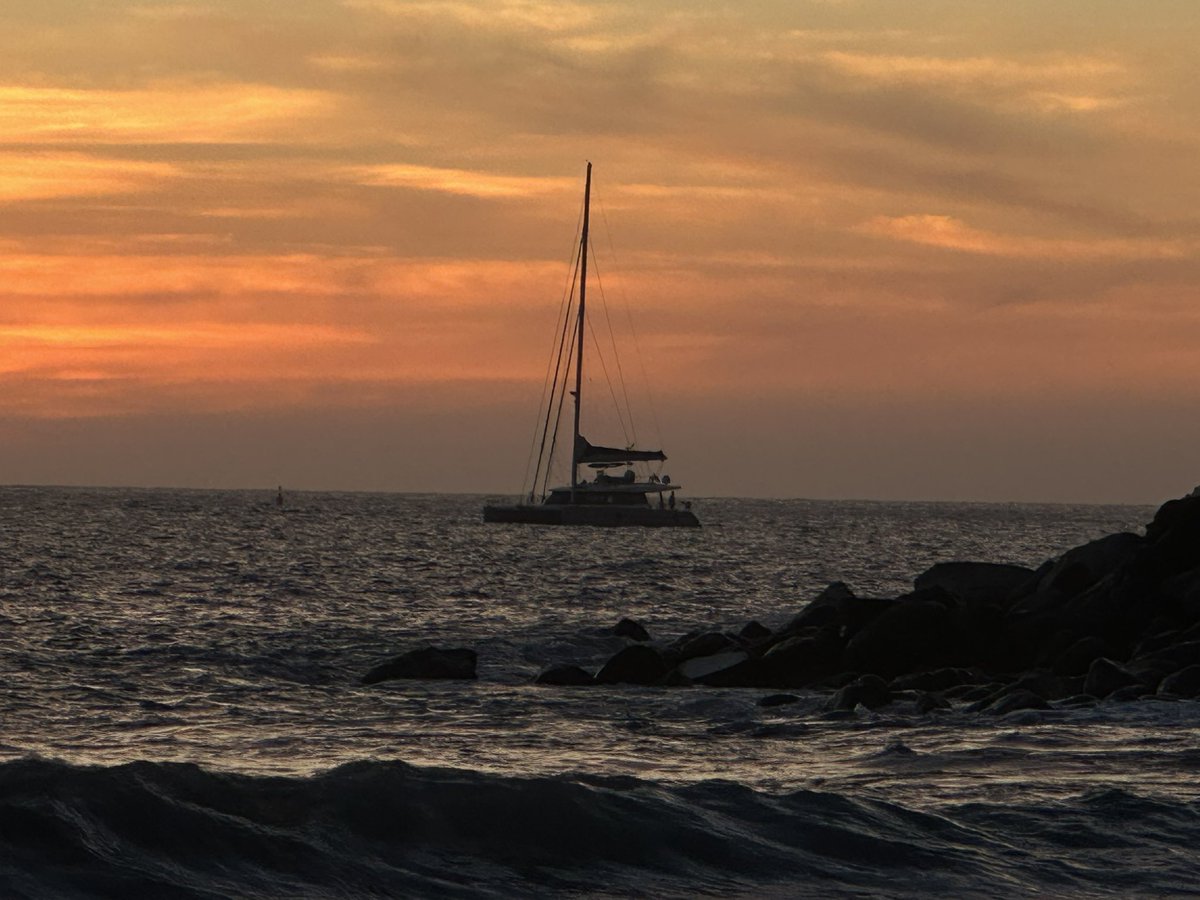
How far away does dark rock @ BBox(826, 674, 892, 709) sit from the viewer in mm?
19766

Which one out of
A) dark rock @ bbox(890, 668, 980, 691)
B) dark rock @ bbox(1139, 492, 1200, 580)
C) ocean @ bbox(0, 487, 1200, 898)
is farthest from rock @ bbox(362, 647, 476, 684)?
dark rock @ bbox(1139, 492, 1200, 580)

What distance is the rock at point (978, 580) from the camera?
1122 inches

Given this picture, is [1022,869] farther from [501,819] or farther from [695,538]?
[695,538]

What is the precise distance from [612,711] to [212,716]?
15.8 ft

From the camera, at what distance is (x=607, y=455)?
9788 centimetres

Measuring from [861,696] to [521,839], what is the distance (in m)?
8.63

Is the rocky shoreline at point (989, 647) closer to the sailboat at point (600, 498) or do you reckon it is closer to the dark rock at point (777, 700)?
the dark rock at point (777, 700)

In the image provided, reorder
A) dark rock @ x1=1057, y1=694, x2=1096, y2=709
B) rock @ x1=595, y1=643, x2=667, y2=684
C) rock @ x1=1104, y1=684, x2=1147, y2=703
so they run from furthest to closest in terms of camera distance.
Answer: rock @ x1=595, y1=643, x2=667, y2=684 → rock @ x1=1104, y1=684, x2=1147, y2=703 → dark rock @ x1=1057, y1=694, x2=1096, y2=709

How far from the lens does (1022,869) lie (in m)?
11.1

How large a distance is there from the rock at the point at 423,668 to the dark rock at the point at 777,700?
537 cm

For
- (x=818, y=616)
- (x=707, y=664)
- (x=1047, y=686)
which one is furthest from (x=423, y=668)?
(x=1047, y=686)

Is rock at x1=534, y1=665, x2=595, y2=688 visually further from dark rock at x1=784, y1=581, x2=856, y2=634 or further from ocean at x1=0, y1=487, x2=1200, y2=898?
dark rock at x1=784, y1=581, x2=856, y2=634

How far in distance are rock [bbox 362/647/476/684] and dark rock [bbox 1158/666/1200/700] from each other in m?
9.69

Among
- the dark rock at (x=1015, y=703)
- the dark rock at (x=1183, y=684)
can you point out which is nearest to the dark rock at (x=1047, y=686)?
the dark rock at (x=1015, y=703)
